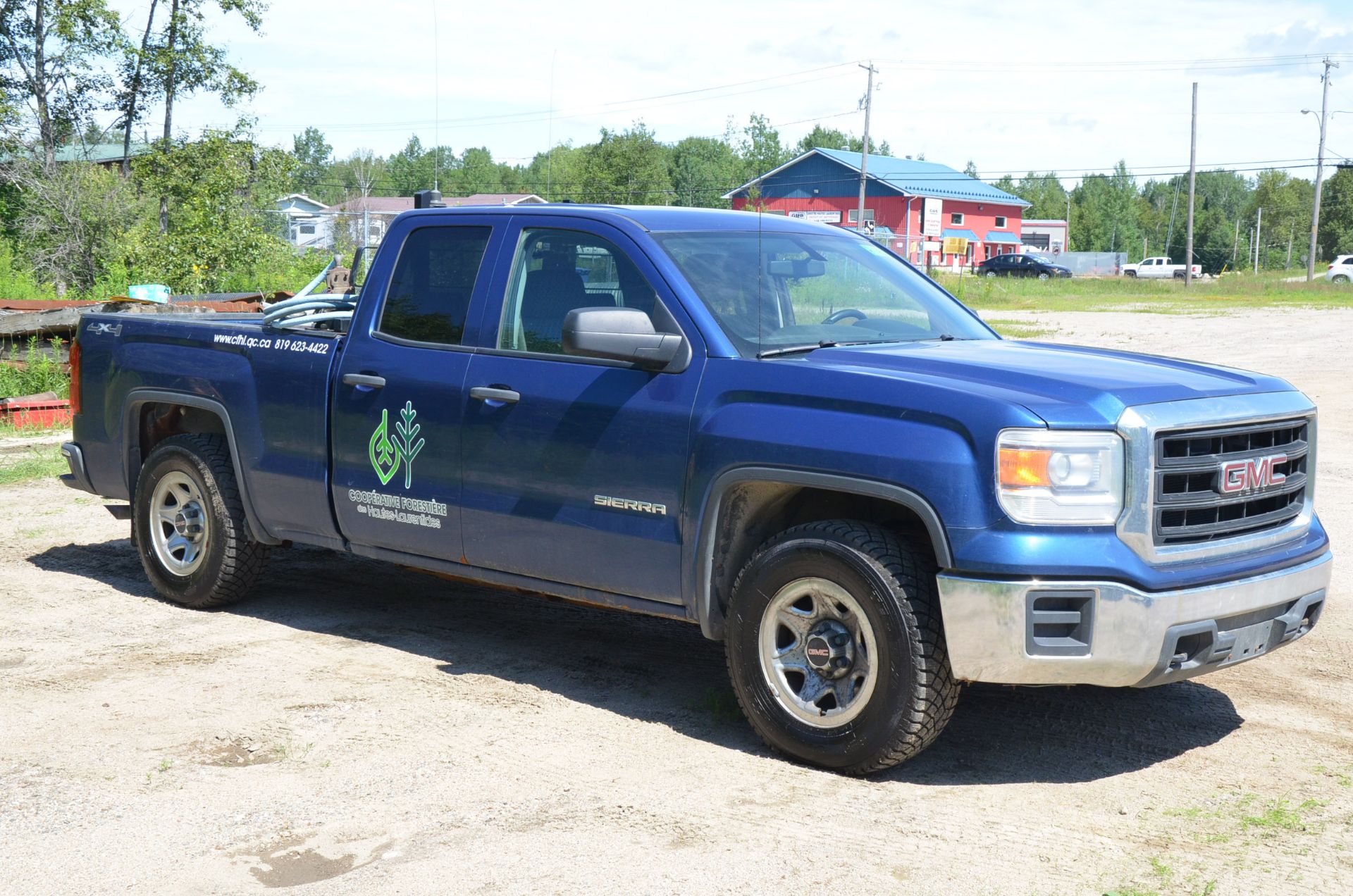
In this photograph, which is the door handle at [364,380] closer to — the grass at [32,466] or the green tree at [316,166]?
the grass at [32,466]

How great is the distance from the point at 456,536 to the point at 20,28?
31.1 meters

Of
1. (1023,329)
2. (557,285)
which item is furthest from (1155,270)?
(557,285)

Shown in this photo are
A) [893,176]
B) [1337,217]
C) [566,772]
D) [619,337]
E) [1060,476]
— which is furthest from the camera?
[1337,217]

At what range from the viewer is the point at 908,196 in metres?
70.6

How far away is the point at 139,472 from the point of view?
7.13 m

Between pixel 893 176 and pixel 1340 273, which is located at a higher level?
pixel 893 176

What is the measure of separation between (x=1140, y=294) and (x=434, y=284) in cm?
5069

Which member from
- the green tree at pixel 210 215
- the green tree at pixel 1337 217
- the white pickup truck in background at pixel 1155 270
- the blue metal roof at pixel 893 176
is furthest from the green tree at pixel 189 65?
the green tree at pixel 1337 217

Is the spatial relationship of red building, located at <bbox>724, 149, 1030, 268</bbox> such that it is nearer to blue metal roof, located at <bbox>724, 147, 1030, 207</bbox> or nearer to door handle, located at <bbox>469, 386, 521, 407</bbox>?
blue metal roof, located at <bbox>724, 147, 1030, 207</bbox>

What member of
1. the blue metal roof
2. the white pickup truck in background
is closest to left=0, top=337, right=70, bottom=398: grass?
the blue metal roof

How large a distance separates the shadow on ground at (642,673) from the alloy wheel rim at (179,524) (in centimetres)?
36

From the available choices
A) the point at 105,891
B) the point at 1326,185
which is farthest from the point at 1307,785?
the point at 1326,185

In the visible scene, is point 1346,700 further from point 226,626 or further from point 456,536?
point 226,626

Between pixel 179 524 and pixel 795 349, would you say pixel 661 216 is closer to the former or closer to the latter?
pixel 795 349
